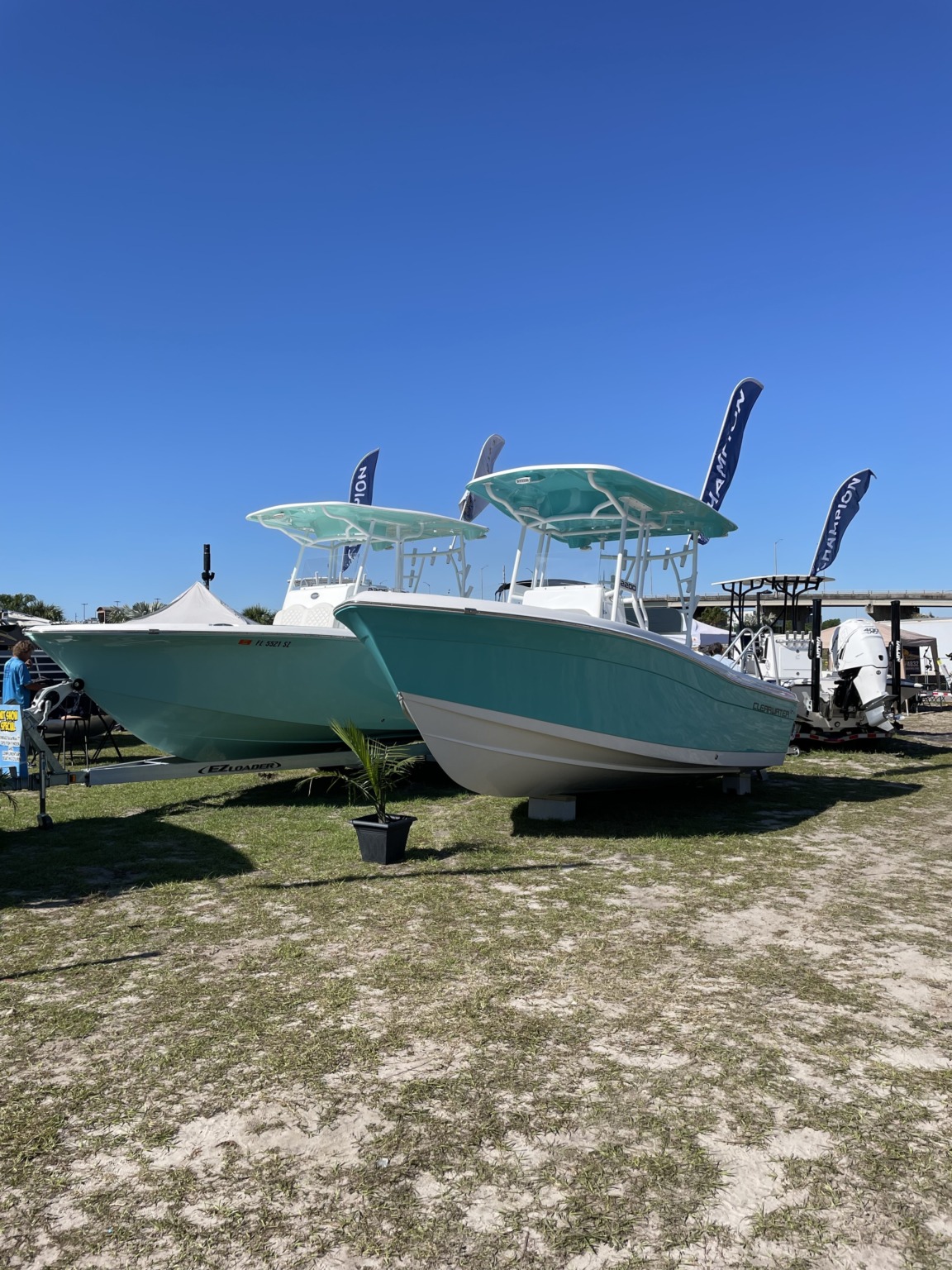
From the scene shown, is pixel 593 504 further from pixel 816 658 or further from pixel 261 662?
pixel 816 658

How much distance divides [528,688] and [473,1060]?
4.13m

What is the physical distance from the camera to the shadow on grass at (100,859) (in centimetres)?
579

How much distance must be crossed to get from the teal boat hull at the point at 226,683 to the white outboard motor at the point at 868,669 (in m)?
9.01

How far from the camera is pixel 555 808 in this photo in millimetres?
8305

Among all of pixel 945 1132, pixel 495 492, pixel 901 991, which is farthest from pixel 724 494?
pixel 945 1132

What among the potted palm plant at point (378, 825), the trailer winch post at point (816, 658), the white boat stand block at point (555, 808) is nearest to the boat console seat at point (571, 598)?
the white boat stand block at point (555, 808)

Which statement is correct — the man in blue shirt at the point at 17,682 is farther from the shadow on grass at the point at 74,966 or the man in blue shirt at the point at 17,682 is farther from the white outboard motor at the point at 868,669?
the white outboard motor at the point at 868,669

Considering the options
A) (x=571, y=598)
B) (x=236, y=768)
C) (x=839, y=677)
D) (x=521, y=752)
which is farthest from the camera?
(x=839, y=677)

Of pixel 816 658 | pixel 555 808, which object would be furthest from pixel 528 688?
pixel 816 658

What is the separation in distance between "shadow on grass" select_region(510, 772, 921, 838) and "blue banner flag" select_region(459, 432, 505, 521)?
6140 millimetres

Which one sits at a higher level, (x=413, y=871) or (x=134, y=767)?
(x=134, y=767)

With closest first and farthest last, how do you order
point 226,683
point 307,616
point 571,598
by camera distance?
point 571,598 < point 226,683 < point 307,616

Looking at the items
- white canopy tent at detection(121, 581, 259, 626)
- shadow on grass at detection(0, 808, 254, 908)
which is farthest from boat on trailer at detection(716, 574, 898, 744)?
shadow on grass at detection(0, 808, 254, 908)

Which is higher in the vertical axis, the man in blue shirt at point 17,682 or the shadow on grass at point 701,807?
the man in blue shirt at point 17,682
